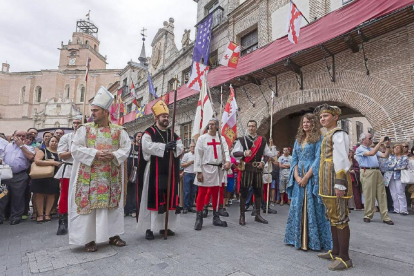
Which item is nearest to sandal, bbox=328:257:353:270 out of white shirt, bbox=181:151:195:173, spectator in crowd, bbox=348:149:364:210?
white shirt, bbox=181:151:195:173

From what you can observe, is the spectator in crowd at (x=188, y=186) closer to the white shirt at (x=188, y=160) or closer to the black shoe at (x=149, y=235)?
the white shirt at (x=188, y=160)

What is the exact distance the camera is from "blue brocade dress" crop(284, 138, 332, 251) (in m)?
3.28

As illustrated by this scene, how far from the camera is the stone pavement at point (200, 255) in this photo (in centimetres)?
264

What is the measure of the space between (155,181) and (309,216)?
7.45ft

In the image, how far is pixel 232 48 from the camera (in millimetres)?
9500

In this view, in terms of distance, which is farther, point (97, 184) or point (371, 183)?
point (371, 183)

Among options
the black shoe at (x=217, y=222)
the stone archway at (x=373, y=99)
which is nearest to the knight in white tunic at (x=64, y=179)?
the black shoe at (x=217, y=222)

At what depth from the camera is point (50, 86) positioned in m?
48.8

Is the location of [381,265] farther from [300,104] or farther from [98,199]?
[300,104]

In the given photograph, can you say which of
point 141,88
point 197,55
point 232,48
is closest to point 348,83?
point 232,48

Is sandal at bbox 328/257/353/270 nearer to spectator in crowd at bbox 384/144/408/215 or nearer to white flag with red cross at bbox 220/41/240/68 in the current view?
spectator in crowd at bbox 384/144/408/215

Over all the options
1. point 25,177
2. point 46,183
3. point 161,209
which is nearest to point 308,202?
point 161,209

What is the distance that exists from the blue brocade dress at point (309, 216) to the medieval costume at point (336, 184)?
29cm

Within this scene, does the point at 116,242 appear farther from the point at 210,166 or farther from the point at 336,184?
the point at 336,184
